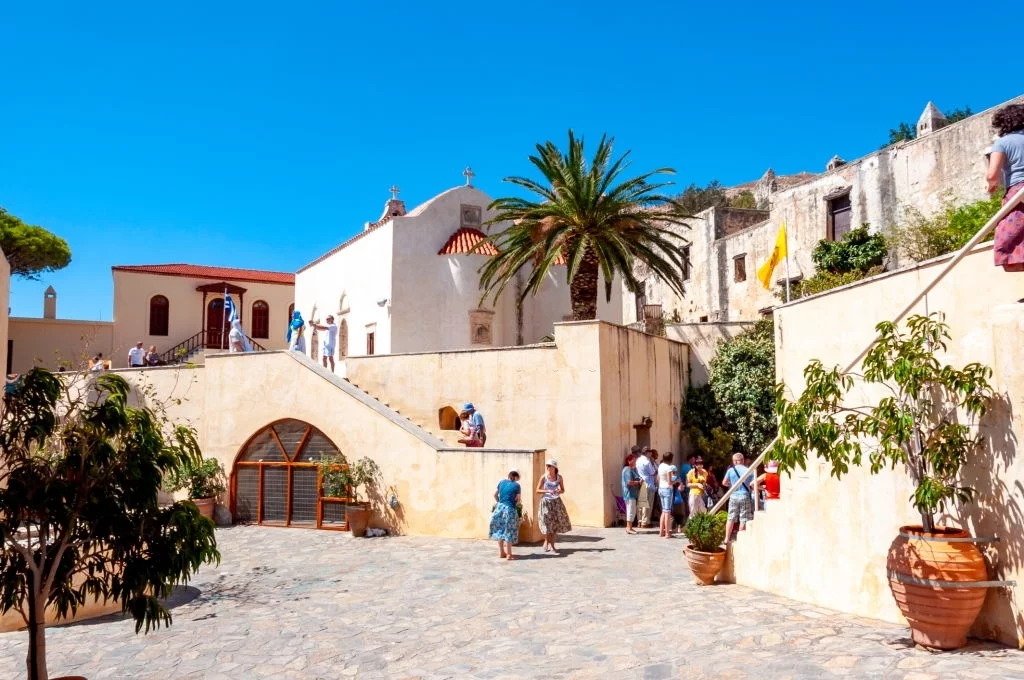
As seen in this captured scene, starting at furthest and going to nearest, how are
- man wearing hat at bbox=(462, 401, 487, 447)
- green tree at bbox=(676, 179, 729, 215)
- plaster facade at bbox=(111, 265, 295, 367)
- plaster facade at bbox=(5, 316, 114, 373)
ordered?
1. green tree at bbox=(676, 179, 729, 215)
2. plaster facade at bbox=(111, 265, 295, 367)
3. plaster facade at bbox=(5, 316, 114, 373)
4. man wearing hat at bbox=(462, 401, 487, 447)

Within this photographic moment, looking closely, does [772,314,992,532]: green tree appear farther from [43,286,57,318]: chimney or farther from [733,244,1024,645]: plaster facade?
[43,286,57,318]: chimney

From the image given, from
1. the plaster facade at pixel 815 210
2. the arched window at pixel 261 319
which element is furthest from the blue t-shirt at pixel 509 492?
the arched window at pixel 261 319

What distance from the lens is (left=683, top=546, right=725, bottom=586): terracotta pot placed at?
35.6ft

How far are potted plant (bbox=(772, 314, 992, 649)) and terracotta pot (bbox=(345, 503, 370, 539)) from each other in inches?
421

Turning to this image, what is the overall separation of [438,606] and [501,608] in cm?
90

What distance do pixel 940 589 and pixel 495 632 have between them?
480cm

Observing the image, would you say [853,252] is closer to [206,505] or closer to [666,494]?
[666,494]

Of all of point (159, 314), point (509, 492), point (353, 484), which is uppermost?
point (159, 314)

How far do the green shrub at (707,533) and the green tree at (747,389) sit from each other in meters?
10.5

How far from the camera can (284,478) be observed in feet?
61.6

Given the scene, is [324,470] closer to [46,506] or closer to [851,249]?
[46,506]

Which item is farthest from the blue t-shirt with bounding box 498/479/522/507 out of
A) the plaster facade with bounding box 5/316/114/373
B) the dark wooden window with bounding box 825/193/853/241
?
the plaster facade with bounding box 5/316/114/373

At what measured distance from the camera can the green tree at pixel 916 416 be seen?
7.47 metres

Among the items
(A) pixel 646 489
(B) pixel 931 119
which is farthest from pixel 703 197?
(A) pixel 646 489
